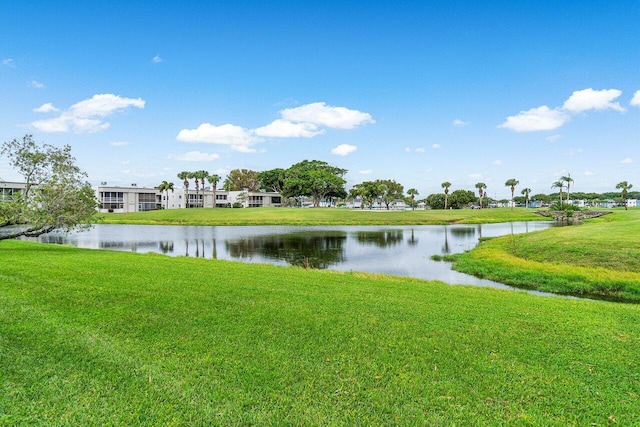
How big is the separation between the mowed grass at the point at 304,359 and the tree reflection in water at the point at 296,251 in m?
16.6

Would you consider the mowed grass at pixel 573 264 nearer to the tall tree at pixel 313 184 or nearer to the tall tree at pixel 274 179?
the tall tree at pixel 313 184

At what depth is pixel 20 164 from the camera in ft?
65.5

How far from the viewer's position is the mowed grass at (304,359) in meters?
4.75

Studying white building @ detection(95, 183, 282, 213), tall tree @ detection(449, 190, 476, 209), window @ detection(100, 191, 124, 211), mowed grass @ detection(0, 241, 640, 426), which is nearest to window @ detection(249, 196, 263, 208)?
white building @ detection(95, 183, 282, 213)

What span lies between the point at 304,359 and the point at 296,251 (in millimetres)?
27440

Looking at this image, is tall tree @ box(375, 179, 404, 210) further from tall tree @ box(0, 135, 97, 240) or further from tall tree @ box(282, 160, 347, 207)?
tall tree @ box(0, 135, 97, 240)

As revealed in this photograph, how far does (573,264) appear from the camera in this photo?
2222 centimetres

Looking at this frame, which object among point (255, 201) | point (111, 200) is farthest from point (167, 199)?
point (255, 201)

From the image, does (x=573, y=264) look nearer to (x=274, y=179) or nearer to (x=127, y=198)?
(x=274, y=179)

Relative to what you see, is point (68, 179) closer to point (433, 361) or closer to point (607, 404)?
point (433, 361)

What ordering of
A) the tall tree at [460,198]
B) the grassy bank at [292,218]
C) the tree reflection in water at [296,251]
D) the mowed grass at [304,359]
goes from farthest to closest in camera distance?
the tall tree at [460,198] < the grassy bank at [292,218] < the tree reflection in water at [296,251] < the mowed grass at [304,359]

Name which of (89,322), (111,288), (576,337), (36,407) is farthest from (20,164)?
(576,337)

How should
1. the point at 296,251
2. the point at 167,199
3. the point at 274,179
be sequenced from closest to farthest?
the point at 296,251 < the point at 167,199 < the point at 274,179

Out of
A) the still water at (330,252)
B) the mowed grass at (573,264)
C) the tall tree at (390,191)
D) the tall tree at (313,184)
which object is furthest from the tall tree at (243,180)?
the mowed grass at (573,264)
